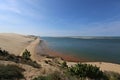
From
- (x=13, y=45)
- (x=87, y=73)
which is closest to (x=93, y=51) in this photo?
(x=13, y=45)

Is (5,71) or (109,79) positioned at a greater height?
(5,71)

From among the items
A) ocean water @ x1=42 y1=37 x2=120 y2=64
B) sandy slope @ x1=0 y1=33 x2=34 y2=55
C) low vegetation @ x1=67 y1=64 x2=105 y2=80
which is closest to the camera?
low vegetation @ x1=67 y1=64 x2=105 y2=80

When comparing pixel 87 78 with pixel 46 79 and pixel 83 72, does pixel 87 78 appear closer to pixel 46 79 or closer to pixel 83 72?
pixel 83 72

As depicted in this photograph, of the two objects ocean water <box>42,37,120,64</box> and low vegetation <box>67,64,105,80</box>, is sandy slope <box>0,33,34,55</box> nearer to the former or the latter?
ocean water <box>42,37,120,64</box>

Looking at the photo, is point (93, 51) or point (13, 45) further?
point (13, 45)

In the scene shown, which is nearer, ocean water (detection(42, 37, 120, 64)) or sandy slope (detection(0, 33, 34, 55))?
ocean water (detection(42, 37, 120, 64))

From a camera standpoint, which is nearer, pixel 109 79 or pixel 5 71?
pixel 5 71

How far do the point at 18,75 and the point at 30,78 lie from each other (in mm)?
720

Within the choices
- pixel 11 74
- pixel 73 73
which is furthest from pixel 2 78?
pixel 73 73

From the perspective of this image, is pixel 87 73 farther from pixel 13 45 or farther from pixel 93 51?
pixel 13 45

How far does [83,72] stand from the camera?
9.69 metres

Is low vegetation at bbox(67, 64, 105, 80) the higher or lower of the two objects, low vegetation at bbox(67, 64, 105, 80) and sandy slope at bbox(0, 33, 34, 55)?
the higher

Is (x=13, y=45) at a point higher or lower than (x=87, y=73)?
lower

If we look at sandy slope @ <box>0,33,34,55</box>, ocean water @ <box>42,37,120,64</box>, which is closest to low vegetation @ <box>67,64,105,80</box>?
ocean water @ <box>42,37,120,64</box>
